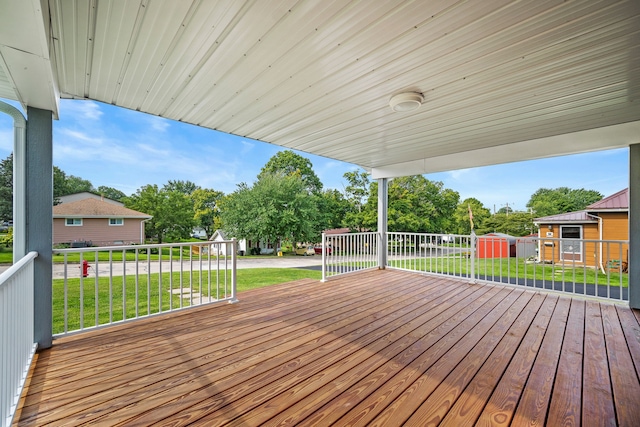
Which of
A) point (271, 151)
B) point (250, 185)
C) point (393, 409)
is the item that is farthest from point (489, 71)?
point (271, 151)

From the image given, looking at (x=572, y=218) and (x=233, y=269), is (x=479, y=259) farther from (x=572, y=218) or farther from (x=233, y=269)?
(x=572, y=218)

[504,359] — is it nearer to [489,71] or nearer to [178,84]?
[489,71]

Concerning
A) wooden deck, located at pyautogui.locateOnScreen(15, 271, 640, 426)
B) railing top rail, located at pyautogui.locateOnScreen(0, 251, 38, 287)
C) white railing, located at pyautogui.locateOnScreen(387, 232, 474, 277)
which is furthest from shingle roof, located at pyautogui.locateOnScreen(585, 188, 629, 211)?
railing top rail, located at pyautogui.locateOnScreen(0, 251, 38, 287)

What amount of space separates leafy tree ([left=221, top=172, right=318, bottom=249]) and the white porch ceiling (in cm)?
1037

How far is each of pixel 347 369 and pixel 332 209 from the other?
48.9 feet

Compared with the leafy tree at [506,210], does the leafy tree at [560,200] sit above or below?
above

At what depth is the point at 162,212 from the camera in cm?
1124

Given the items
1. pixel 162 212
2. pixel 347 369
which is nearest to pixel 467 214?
pixel 347 369

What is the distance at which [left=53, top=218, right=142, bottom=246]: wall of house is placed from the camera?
20.1ft

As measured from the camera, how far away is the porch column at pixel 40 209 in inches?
79.4

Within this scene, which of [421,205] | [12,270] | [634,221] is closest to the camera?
[12,270]

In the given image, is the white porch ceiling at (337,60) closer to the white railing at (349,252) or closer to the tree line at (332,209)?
the white railing at (349,252)

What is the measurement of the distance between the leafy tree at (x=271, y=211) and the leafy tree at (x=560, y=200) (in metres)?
10.8

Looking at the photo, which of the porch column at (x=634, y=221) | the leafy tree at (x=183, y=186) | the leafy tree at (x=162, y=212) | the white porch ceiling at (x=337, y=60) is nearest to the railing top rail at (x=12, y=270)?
the white porch ceiling at (x=337, y=60)
